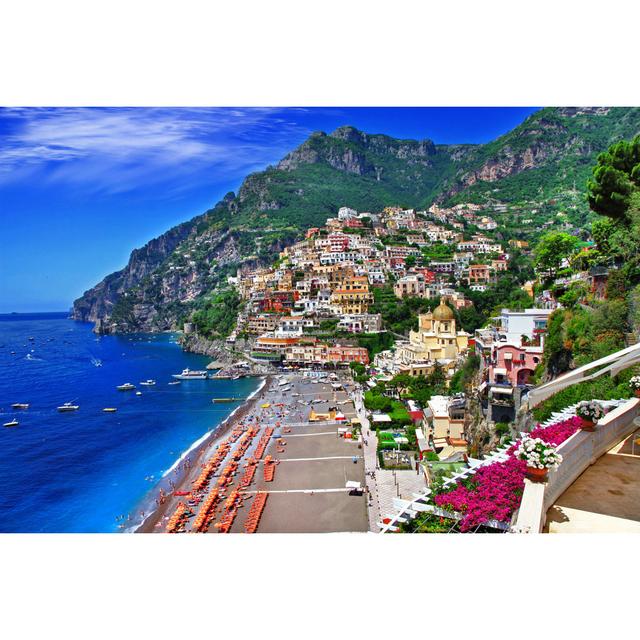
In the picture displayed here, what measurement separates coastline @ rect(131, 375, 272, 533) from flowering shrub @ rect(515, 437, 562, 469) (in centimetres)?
603

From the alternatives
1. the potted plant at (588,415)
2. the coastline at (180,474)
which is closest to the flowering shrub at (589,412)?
the potted plant at (588,415)

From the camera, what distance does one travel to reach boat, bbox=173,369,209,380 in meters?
19.2

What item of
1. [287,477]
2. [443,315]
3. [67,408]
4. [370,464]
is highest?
[443,315]

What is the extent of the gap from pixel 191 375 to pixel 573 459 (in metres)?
17.8

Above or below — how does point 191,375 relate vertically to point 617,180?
below

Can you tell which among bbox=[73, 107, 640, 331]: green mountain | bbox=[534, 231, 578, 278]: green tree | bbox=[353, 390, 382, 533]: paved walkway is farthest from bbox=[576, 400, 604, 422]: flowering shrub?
bbox=[73, 107, 640, 331]: green mountain

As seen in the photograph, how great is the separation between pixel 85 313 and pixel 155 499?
4560cm

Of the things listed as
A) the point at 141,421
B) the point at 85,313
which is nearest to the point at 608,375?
the point at 141,421

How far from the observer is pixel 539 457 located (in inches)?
111

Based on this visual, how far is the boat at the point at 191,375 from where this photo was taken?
19234 mm

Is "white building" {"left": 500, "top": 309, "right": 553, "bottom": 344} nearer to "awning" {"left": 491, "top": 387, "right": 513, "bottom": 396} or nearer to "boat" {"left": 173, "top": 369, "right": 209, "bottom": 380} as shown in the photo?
"awning" {"left": 491, "top": 387, "right": 513, "bottom": 396}

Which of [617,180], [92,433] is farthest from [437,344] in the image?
[92,433]

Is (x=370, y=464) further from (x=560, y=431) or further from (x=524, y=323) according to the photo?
(x=560, y=431)

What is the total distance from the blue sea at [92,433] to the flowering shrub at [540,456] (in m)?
6.71
